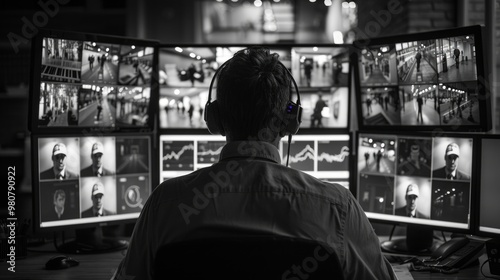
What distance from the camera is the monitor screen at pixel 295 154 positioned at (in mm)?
2332

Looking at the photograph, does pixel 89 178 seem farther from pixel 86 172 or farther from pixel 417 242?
pixel 417 242

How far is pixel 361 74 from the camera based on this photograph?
231 cm

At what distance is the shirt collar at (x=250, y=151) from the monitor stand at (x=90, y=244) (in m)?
1.16

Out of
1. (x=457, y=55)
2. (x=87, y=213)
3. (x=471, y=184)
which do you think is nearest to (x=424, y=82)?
(x=457, y=55)

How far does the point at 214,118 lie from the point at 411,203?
1042 mm

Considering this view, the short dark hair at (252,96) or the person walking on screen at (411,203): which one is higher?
the short dark hair at (252,96)

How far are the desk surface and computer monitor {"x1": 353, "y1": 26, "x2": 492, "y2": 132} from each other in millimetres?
548

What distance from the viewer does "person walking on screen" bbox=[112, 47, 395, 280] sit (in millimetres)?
1096

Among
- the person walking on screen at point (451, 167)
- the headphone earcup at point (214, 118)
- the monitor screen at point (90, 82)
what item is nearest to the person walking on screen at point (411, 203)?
the person walking on screen at point (451, 167)

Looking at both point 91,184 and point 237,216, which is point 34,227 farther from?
point 237,216

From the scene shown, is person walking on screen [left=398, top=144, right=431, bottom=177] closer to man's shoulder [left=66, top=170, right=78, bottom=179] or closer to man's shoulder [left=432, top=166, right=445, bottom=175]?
man's shoulder [left=432, top=166, right=445, bottom=175]

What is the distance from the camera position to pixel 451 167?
2.02 meters

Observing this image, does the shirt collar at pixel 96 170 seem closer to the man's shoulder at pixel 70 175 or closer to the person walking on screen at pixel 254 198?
the man's shoulder at pixel 70 175

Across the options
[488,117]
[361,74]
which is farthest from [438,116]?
[361,74]
